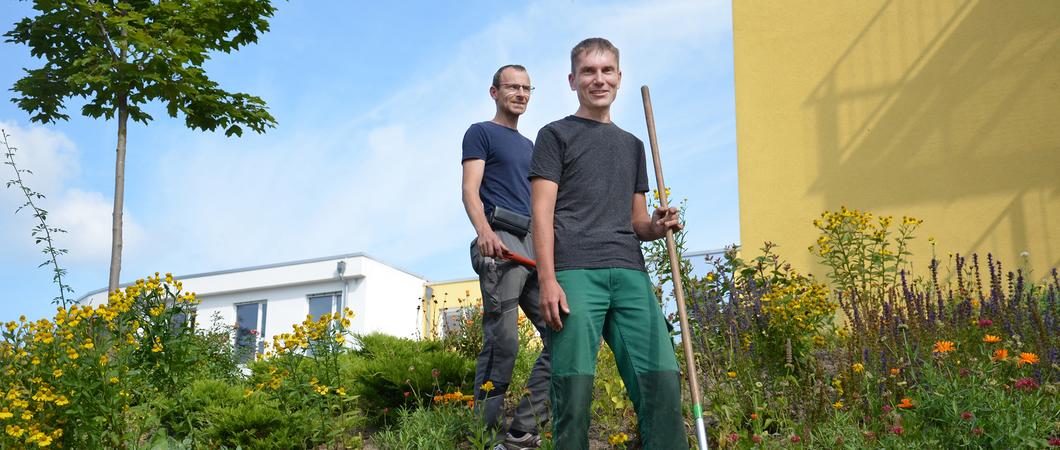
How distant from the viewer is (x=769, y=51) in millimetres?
10156

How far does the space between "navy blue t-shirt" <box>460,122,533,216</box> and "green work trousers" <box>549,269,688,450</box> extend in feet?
4.20

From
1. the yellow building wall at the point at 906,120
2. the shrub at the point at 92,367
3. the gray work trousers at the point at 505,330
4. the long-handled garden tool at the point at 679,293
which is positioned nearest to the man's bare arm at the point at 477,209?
the gray work trousers at the point at 505,330

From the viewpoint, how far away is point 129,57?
10.0 meters

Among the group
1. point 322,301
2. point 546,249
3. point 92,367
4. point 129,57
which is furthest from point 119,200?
point 322,301

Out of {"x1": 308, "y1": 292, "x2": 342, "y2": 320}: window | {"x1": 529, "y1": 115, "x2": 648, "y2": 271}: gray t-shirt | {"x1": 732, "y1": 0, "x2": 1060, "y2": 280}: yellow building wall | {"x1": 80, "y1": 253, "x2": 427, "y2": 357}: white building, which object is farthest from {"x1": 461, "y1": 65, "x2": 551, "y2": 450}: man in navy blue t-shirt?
{"x1": 308, "y1": 292, "x2": 342, "y2": 320}: window

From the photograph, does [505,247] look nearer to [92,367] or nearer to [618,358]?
[618,358]

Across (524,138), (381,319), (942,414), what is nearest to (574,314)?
(524,138)

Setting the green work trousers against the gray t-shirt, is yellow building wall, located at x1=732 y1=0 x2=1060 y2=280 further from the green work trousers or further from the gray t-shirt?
the green work trousers

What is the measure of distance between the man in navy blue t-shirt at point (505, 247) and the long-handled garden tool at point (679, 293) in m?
0.95

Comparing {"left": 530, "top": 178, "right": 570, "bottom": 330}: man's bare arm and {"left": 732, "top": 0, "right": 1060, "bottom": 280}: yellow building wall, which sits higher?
{"left": 732, "top": 0, "right": 1060, "bottom": 280}: yellow building wall

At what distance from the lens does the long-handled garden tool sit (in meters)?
2.97

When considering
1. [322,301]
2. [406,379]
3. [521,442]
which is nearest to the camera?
[521,442]

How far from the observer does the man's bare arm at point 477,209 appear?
3.85 metres

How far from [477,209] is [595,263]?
1176mm
